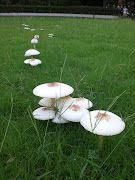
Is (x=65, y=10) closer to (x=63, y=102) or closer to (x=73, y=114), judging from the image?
(x=63, y=102)

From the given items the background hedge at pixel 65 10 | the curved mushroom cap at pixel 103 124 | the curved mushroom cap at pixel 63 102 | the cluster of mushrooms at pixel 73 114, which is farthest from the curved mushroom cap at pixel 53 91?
the background hedge at pixel 65 10

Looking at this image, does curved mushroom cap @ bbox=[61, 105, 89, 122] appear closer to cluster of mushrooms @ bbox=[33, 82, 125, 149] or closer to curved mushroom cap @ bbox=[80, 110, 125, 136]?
cluster of mushrooms @ bbox=[33, 82, 125, 149]

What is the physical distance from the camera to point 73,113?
1.50 m

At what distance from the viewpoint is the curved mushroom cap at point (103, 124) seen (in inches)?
45.6

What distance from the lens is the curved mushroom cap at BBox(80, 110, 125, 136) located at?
1157mm

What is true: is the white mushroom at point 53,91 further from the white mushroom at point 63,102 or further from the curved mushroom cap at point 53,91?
the white mushroom at point 63,102

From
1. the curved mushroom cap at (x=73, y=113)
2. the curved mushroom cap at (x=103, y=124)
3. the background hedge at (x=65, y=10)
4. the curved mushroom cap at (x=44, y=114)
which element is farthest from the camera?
the background hedge at (x=65, y=10)

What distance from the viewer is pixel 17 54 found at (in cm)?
437

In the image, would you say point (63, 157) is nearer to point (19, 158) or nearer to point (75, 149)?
point (75, 149)

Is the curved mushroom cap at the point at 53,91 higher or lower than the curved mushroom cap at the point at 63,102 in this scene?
higher

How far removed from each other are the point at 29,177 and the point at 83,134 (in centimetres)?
64

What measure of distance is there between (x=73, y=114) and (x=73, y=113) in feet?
0.04

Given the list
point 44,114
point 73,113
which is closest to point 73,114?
point 73,113

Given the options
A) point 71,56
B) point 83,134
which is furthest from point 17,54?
point 83,134
